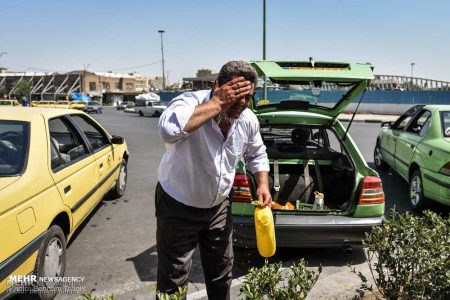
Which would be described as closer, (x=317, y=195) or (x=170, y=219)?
(x=170, y=219)

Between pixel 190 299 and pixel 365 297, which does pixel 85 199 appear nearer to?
pixel 190 299

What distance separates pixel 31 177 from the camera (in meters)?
2.94

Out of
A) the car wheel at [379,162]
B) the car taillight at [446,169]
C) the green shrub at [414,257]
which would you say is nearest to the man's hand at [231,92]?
the green shrub at [414,257]

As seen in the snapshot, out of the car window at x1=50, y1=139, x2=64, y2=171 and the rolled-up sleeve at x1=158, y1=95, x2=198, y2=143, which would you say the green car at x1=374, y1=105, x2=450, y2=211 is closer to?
the rolled-up sleeve at x1=158, y1=95, x2=198, y2=143

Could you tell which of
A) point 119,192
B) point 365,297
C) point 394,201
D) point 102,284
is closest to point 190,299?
point 102,284

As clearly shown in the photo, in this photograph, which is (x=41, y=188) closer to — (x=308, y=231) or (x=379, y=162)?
(x=308, y=231)

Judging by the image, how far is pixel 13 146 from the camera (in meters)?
3.27

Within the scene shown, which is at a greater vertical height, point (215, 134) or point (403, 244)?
point (215, 134)

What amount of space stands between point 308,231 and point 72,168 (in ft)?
7.77

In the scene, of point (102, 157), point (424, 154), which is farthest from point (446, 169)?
point (102, 157)

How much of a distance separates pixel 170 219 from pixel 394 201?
4889 millimetres

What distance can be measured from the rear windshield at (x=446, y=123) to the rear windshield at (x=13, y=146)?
507cm

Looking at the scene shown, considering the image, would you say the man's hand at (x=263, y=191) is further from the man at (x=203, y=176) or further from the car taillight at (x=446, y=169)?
the car taillight at (x=446, y=169)

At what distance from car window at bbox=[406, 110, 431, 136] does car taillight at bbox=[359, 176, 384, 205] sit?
249cm
